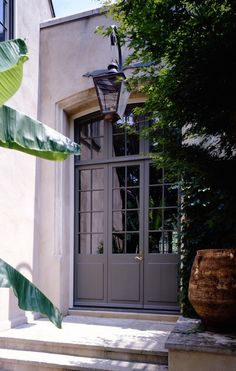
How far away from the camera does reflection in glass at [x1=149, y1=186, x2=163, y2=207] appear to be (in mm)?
5367

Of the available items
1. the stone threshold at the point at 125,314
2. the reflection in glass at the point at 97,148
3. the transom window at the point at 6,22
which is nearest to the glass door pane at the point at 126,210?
the reflection in glass at the point at 97,148

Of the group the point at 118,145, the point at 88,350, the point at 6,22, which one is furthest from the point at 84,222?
the point at 6,22

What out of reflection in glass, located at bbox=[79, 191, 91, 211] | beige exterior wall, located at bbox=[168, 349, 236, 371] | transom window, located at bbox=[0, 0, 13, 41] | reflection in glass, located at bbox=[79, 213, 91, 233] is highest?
transom window, located at bbox=[0, 0, 13, 41]

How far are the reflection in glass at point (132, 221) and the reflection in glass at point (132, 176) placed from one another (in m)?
0.46

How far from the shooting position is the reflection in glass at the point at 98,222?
562 centimetres

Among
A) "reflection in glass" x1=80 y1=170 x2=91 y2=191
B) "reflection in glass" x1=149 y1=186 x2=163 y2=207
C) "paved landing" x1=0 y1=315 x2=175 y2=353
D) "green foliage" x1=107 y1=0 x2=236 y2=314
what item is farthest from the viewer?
"reflection in glass" x1=80 y1=170 x2=91 y2=191

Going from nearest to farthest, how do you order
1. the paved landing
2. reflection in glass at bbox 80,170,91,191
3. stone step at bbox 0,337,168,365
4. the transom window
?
stone step at bbox 0,337,168,365 → the paved landing → the transom window → reflection in glass at bbox 80,170,91,191

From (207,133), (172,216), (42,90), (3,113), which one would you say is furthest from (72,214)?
(3,113)

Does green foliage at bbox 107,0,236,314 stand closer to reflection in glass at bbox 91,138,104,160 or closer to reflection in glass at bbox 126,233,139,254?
reflection in glass at bbox 126,233,139,254

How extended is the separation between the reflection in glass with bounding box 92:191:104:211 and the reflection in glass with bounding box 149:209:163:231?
830 mm

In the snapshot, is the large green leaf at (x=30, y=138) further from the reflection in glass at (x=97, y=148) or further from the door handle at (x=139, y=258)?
the reflection in glass at (x=97, y=148)

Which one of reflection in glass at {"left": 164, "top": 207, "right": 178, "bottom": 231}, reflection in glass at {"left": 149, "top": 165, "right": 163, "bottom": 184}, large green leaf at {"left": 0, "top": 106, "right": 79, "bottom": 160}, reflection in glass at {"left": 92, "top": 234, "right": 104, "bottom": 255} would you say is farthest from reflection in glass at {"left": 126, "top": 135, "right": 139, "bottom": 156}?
large green leaf at {"left": 0, "top": 106, "right": 79, "bottom": 160}

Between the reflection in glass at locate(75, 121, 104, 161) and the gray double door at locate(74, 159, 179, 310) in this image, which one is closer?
the gray double door at locate(74, 159, 179, 310)

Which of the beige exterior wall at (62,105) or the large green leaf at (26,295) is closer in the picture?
the large green leaf at (26,295)
